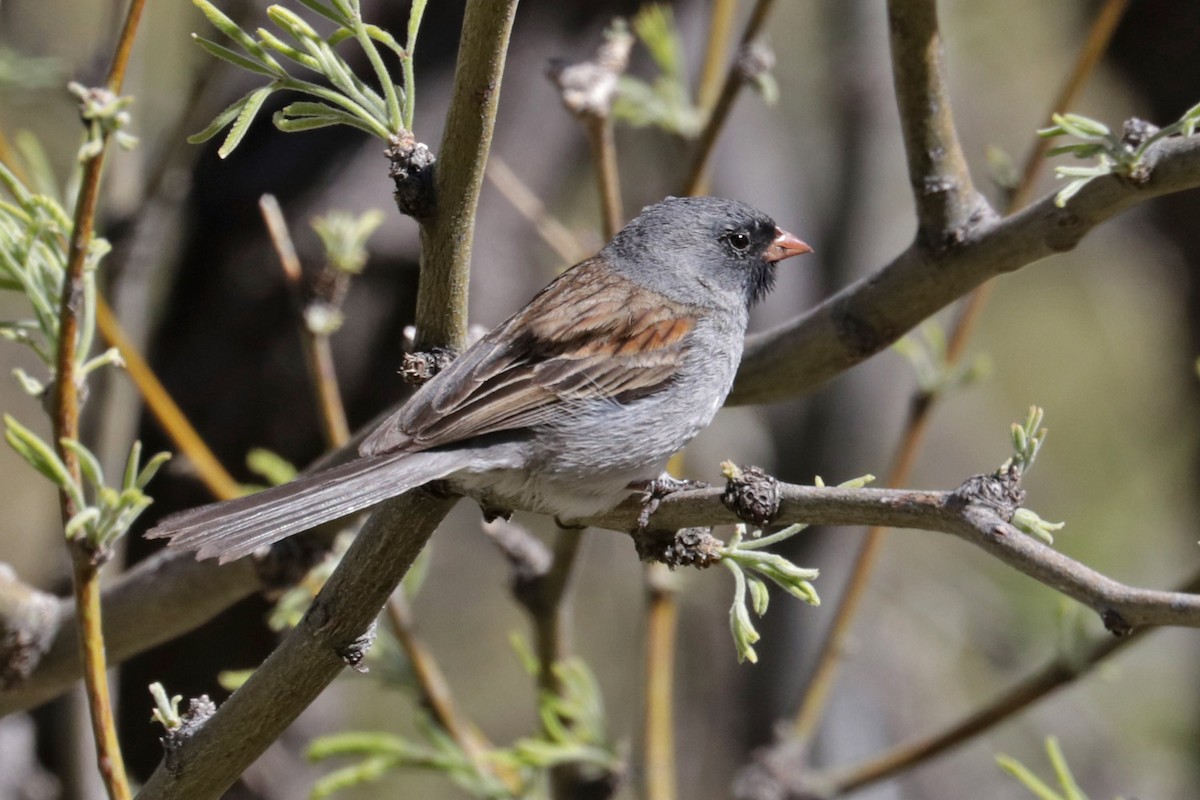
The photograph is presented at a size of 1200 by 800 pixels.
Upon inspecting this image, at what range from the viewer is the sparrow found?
5.63 feet

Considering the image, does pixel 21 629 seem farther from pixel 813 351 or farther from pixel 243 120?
pixel 813 351

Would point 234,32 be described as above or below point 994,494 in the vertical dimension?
above

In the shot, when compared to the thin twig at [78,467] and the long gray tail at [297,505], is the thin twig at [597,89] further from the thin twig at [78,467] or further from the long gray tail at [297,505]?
the thin twig at [78,467]

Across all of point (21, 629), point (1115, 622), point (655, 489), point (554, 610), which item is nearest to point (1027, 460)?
point (1115, 622)

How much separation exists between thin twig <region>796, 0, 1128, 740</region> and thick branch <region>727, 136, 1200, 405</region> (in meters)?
0.48

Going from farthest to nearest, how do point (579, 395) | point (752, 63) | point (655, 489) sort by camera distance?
point (752, 63), point (579, 395), point (655, 489)

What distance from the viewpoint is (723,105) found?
94.0 inches

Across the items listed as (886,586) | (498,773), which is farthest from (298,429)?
(886,586)

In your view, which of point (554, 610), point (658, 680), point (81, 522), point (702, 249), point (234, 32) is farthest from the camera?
point (702, 249)

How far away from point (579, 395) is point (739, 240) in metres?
0.78

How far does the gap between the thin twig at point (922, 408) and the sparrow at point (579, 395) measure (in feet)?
1.41

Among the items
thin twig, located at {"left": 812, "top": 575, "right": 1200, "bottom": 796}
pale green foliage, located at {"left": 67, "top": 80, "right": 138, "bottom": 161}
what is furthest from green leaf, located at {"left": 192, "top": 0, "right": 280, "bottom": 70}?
thin twig, located at {"left": 812, "top": 575, "right": 1200, "bottom": 796}

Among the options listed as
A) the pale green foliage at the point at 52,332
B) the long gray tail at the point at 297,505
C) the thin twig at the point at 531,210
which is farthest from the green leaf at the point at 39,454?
the thin twig at the point at 531,210

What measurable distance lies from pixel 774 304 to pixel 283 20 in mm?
2933
